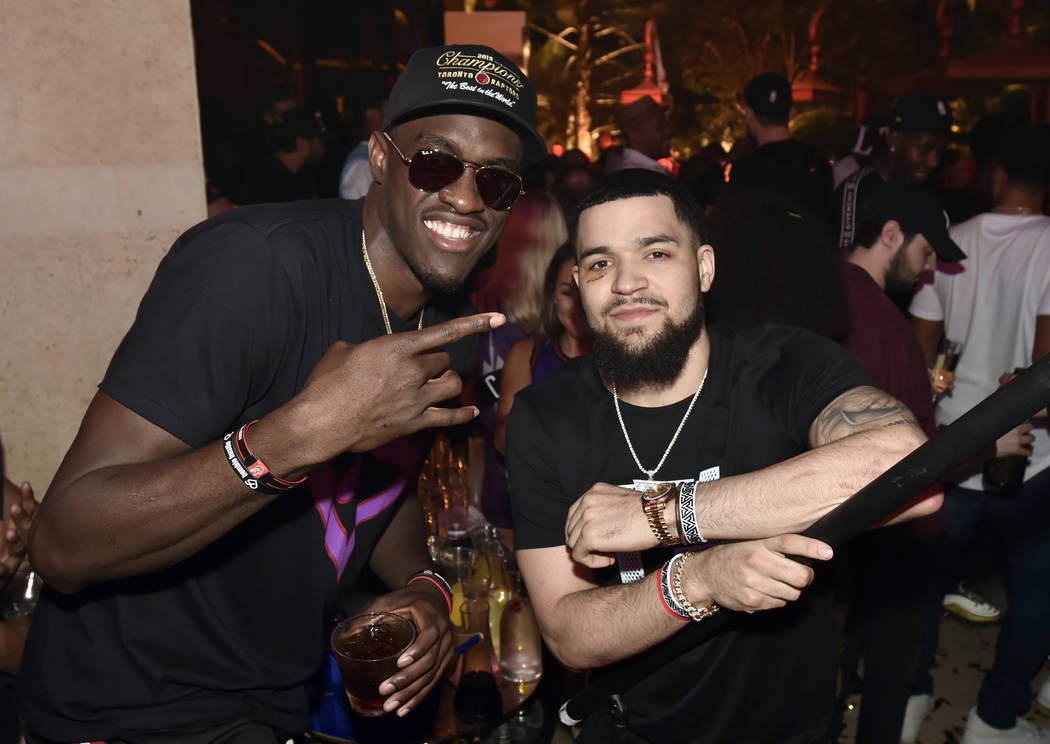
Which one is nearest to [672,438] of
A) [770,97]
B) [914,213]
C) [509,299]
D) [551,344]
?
[551,344]

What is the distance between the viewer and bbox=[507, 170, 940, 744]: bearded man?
6.26 ft

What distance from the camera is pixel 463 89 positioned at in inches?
77.9

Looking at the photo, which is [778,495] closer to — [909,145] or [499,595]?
[499,595]

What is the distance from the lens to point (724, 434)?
2.14 metres

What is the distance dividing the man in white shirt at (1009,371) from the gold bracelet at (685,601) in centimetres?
253

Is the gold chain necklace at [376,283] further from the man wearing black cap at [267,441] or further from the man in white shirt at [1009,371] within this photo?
the man in white shirt at [1009,371]

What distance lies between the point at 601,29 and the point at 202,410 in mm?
28773

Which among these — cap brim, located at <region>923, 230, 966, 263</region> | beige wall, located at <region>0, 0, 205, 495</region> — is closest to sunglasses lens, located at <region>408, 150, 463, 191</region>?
beige wall, located at <region>0, 0, 205, 495</region>

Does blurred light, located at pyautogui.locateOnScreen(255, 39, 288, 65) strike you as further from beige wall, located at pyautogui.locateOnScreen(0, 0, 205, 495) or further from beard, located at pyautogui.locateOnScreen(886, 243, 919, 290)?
beard, located at pyautogui.locateOnScreen(886, 243, 919, 290)

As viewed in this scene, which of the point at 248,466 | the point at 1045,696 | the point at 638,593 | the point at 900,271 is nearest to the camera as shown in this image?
the point at 248,466

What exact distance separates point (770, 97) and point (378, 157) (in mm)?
4362

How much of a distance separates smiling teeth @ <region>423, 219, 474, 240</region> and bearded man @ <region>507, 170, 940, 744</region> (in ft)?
1.38

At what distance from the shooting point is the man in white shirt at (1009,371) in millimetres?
3762

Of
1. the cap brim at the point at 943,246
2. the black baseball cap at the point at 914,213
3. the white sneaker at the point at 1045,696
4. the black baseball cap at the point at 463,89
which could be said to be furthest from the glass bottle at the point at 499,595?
the white sneaker at the point at 1045,696
